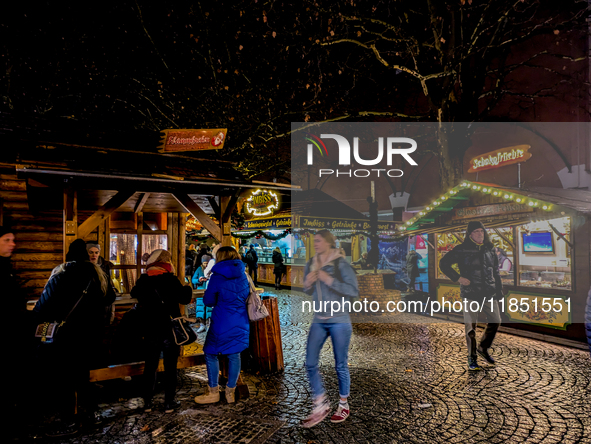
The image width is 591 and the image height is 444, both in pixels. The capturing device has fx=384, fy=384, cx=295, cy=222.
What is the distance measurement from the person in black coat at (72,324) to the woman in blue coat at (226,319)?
4.08 feet

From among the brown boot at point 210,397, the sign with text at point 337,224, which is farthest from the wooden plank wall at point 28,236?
the sign with text at point 337,224

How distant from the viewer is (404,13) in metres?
11.0

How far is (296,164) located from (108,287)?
17.3 meters

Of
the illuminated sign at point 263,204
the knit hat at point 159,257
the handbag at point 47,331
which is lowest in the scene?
the handbag at point 47,331

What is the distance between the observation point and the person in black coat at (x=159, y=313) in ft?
14.8

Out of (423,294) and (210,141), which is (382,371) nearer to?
(210,141)

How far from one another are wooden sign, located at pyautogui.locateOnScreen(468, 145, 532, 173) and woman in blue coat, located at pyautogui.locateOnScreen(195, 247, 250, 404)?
12321 mm

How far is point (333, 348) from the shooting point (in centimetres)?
411

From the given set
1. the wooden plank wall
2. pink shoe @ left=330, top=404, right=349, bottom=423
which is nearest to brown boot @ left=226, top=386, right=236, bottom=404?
pink shoe @ left=330, top=404, right=349, bottom=423

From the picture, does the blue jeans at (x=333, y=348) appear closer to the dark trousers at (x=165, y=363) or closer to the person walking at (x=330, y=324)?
the person walking at (x=330, y=324)

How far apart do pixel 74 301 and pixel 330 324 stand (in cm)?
277

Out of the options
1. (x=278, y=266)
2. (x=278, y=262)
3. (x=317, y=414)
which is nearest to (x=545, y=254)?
(x=317, y=414)

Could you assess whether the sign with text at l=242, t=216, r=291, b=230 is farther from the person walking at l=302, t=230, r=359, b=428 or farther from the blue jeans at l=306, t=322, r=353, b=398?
the blue jeans at l=306, t=322, r=353, b=398

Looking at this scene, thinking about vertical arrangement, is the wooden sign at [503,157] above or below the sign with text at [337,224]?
above
